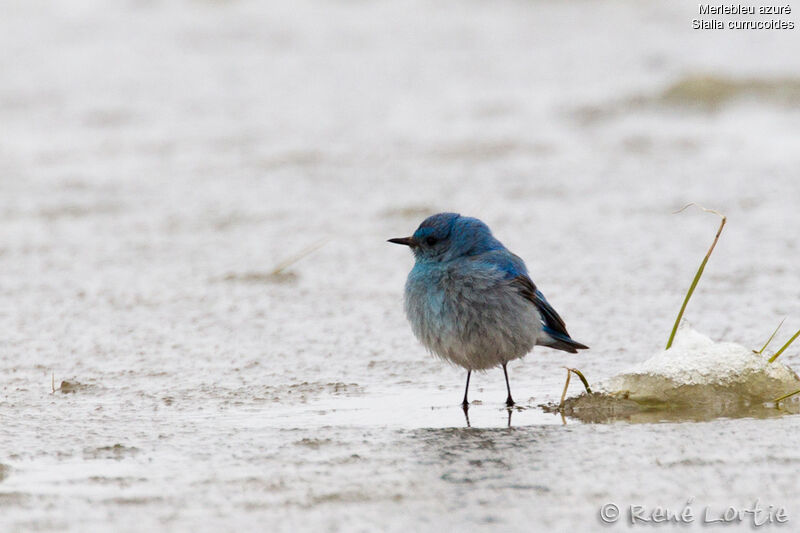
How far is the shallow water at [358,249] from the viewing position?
339cm

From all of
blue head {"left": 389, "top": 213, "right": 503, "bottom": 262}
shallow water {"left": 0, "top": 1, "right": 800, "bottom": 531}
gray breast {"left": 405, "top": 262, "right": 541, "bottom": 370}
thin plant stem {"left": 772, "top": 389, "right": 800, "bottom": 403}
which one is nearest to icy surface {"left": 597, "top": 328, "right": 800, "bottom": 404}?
thin plant stem {"left": 772, "top": 389, "right": 800, "bottom": 403}

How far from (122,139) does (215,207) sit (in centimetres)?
279

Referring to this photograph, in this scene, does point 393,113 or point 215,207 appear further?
point 393,113

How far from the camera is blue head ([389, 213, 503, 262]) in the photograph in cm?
468

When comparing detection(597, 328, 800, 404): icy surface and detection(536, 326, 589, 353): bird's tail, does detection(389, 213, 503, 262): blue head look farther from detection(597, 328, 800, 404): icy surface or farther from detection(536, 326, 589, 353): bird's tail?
detection(597, 328, 800, 404): icy surface

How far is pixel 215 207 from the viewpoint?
8.40m

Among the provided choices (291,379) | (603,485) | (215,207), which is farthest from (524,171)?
(603,485)

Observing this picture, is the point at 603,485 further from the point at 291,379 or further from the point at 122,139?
the point at 122,139

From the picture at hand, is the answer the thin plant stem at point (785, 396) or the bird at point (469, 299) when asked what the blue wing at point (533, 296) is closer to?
the bird at point (469, 299)

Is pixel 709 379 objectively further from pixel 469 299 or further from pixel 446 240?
pixel 446 240

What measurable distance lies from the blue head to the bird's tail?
414 mm

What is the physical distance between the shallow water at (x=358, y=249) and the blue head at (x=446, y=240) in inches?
21.5

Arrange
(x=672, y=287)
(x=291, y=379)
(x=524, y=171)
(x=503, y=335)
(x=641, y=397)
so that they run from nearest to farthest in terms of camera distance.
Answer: (x=641, y=397) < (x=503, y=335) < (x=291, y=379) < (x=672, y=287) < (x=524, y=171)

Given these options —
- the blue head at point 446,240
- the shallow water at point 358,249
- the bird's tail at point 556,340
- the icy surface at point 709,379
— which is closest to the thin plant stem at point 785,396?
the icy surface at point 709,379
